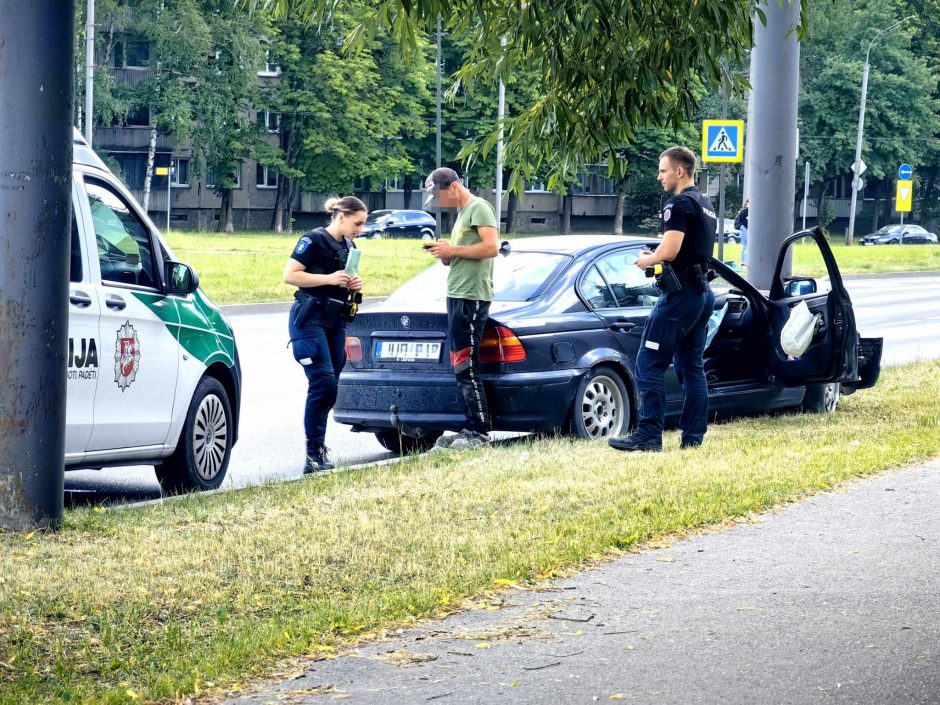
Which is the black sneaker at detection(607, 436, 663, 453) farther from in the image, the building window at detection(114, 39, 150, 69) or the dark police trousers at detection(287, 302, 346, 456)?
the building window at detection(114, 39, 150, 69)

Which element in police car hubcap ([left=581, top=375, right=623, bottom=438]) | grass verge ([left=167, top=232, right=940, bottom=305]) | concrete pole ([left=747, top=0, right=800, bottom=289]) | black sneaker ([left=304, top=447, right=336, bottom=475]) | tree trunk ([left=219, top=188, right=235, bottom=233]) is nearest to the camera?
black sneaker ([left=304, top=447, right=336, bottom=475])

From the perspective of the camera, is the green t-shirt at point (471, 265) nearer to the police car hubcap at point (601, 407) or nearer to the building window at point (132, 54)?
the police car hubcap at point (601, 407)

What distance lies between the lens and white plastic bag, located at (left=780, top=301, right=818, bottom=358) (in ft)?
35.8

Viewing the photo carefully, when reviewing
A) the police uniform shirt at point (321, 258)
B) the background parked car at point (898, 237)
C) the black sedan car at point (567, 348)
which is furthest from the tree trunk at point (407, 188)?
the police uniform shirt at point (321, 258)

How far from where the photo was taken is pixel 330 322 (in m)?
9.40

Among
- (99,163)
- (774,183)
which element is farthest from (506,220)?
(99,163)

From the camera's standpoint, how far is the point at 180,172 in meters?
73.0

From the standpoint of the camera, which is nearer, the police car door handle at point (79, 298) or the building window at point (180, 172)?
the police car door handle at point (79, 298)

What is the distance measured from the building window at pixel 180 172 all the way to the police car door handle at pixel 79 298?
65.8 metres

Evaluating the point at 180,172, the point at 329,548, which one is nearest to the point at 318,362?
the point at 329,548

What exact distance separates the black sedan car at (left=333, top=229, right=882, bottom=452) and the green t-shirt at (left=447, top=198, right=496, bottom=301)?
0.96 feet

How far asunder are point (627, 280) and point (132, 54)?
196 feet

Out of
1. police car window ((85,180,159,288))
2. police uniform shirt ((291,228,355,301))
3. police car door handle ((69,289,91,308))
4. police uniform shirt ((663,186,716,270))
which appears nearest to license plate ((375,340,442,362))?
police uniform shirt ((291,228,355,301))

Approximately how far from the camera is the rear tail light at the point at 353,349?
33.8 feet
